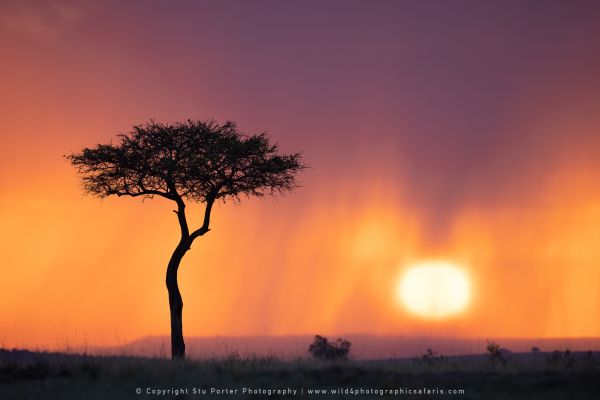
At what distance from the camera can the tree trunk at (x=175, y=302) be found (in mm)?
38450

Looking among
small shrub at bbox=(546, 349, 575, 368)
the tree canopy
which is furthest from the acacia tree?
small shrub at bbox=(546, 349, 575, 368)

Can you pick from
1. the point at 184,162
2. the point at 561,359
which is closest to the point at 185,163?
the point at 184,162

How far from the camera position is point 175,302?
130 ft

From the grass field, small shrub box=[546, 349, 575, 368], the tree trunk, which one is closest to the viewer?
the grass field

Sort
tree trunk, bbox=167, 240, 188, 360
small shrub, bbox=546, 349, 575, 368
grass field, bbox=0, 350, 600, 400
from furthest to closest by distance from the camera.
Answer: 1. tree trunk, bbox=167, 240, 188, 360
2. small shrub, bbox=546, 349, 575, 368
3. grass field, bbox=0, 350, 600, 400

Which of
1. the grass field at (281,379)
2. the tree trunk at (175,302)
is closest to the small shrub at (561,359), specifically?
the grass field at (281,379)

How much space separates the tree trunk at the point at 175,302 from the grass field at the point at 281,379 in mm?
8000

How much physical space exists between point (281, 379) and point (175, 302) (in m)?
13.7

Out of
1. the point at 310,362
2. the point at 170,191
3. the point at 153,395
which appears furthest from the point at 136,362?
the point at 170,191

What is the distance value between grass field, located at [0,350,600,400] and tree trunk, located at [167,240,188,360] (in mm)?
8000

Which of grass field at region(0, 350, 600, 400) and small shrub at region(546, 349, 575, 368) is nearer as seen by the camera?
grass field at region(0, 350, 600, 400)

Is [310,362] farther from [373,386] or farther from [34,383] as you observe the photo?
[34,383]

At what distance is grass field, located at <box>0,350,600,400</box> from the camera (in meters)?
25.2

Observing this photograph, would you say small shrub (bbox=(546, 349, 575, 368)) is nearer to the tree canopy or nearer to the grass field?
the grass field
